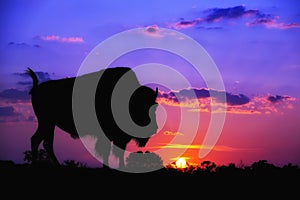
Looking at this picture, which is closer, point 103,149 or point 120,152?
point 120,152

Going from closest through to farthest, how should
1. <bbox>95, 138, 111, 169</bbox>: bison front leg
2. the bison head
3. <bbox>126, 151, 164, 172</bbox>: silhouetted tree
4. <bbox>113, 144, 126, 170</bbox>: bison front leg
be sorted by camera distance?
<bbox>126, 151, 164, 172</bbox>: silhouetted tree < <bbox>113, 144, 126, 170</bbox>: bison front leg < <bbox>95, 138, 111, 169</bbox>: bison front leg < the bison head

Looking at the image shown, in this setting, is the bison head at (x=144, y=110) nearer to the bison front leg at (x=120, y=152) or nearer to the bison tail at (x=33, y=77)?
the bison front leg at (x=120, y=152)

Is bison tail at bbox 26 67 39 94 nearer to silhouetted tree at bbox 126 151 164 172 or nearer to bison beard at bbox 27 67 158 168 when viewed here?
bison beard at bbox 27 67 158 168

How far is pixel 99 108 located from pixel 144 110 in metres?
1.49

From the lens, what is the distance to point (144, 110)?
41.8 feet

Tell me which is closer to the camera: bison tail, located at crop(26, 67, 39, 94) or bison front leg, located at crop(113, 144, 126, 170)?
bison front leg, located at crop(113, 144, 126, 170)

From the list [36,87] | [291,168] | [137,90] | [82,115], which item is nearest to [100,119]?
[82,115]

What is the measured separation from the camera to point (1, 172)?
934cm

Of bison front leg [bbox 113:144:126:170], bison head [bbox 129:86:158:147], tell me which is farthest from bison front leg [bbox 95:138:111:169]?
bison head [bbox 129:86:158:147]

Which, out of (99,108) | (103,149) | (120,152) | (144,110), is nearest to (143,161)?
(120,152)

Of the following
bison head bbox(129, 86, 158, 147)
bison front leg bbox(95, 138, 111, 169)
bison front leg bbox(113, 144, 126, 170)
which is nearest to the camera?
bison front leg bbox(113, 144, 126, 170)

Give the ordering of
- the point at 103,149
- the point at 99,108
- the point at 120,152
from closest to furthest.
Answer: the point at 120,152
the point at 103,149
the point at 99,108

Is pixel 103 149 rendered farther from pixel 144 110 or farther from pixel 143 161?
pixel 143 161

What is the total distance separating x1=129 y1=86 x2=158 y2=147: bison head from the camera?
12.7 metres
